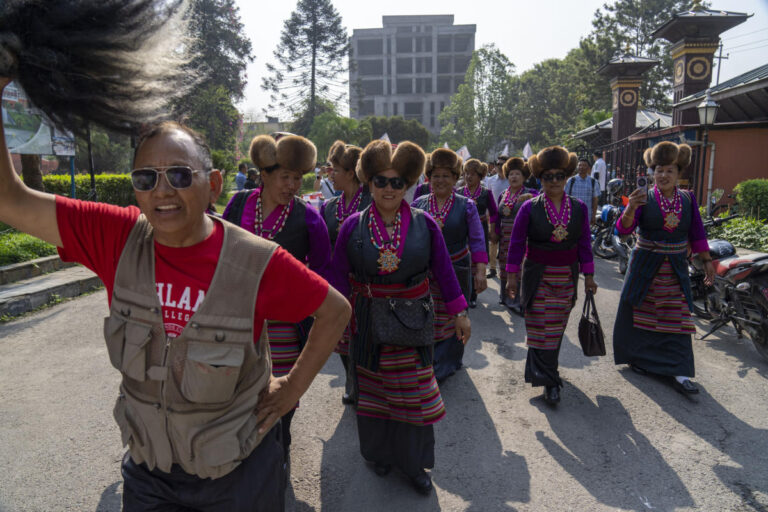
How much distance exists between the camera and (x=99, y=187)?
551 inches

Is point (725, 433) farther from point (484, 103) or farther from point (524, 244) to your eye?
point (484, 103)

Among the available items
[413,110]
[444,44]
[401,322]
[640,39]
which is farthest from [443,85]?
[401,322]

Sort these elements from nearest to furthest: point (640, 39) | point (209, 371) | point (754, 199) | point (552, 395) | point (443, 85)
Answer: point (209, 371), point (552, 395), point (754, 199), point (640, 39), point (443, 85)

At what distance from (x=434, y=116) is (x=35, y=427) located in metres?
97.5

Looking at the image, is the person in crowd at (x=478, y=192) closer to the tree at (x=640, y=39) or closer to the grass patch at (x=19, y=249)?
the grass patch at (x=19, y=249)

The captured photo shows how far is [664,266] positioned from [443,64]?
9770 cm

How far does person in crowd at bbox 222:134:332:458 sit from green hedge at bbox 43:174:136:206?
9974 millimetres

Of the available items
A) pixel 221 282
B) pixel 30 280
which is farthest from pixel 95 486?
pixel 30 280

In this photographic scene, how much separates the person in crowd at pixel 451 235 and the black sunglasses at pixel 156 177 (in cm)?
330

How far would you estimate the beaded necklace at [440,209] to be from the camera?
5277 mm

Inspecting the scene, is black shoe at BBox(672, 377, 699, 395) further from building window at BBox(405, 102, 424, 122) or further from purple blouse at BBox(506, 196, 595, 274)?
building window at BBox(405, 102, 424, 122)

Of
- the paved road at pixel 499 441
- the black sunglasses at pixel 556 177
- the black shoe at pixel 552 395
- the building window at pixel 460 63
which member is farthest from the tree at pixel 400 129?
the black shoe at pixel 552 395

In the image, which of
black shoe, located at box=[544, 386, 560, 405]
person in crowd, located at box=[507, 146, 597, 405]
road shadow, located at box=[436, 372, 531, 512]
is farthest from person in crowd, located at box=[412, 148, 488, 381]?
black shoe, located at box=[544, 386, 560, 405]

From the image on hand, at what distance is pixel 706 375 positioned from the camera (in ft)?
16.9
